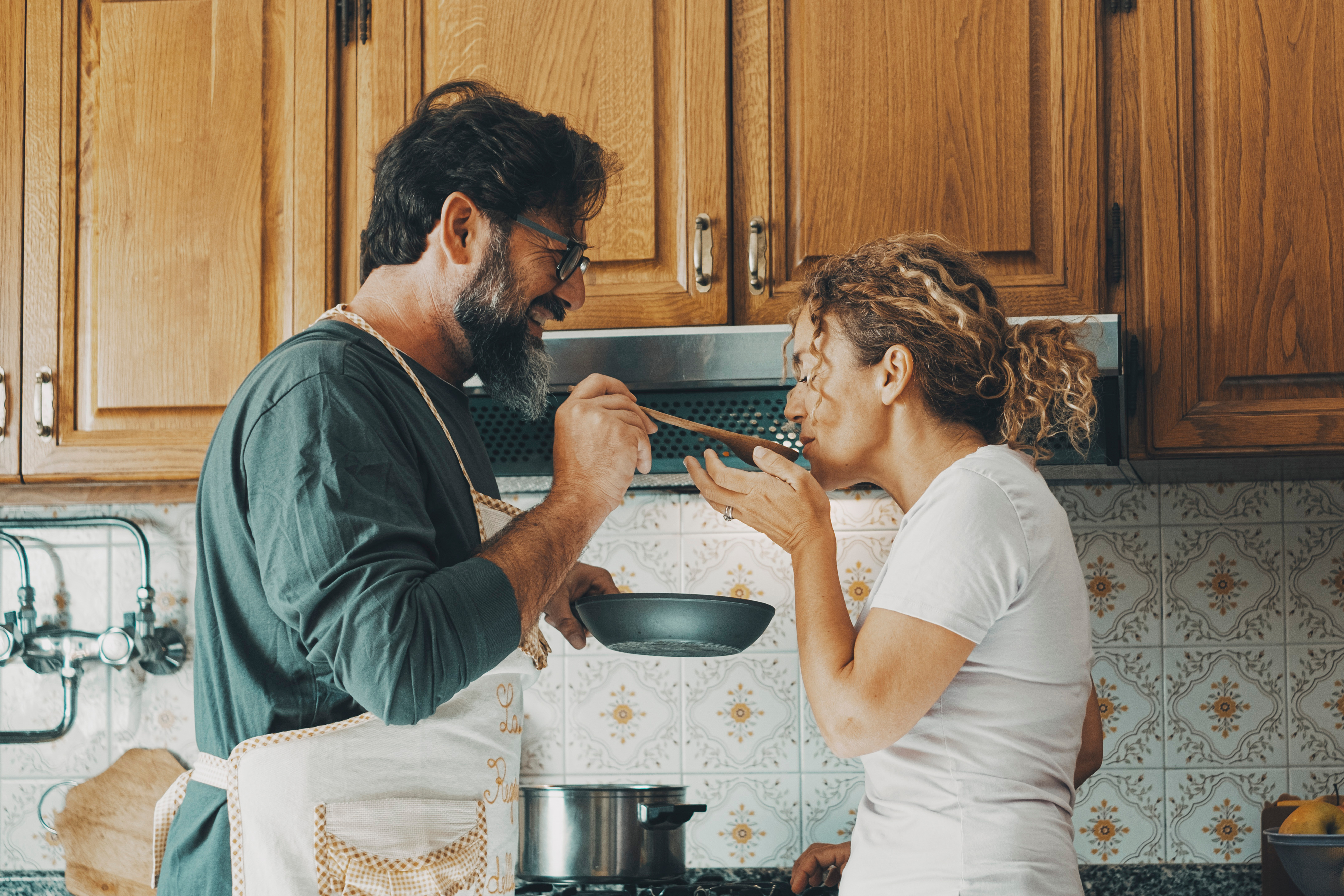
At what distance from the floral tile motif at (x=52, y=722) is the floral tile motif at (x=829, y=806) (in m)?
1.32

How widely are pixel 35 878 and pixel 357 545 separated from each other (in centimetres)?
170

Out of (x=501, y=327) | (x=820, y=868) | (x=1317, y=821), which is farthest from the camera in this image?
(x=820, y=868)

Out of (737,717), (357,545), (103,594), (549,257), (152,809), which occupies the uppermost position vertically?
(549,257)

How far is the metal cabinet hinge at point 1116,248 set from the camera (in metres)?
1.70

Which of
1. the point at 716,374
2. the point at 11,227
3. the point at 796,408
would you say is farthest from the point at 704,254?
the point at 11,227

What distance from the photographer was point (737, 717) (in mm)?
2100

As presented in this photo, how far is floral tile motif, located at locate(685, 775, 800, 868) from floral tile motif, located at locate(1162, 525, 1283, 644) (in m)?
0.73

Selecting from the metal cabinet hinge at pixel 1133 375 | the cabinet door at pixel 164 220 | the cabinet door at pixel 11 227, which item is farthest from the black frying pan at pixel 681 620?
the cabinet door at pixel 11 227

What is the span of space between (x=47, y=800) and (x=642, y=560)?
122cm

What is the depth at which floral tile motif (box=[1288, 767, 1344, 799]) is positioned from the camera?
77.2 inches

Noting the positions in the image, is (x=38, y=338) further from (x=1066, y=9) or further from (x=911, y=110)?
(x=1066, y=9)

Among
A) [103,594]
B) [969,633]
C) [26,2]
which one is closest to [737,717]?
[969,633]

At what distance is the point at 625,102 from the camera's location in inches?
70.6

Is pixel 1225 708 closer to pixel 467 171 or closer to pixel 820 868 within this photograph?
pixel 820 868
